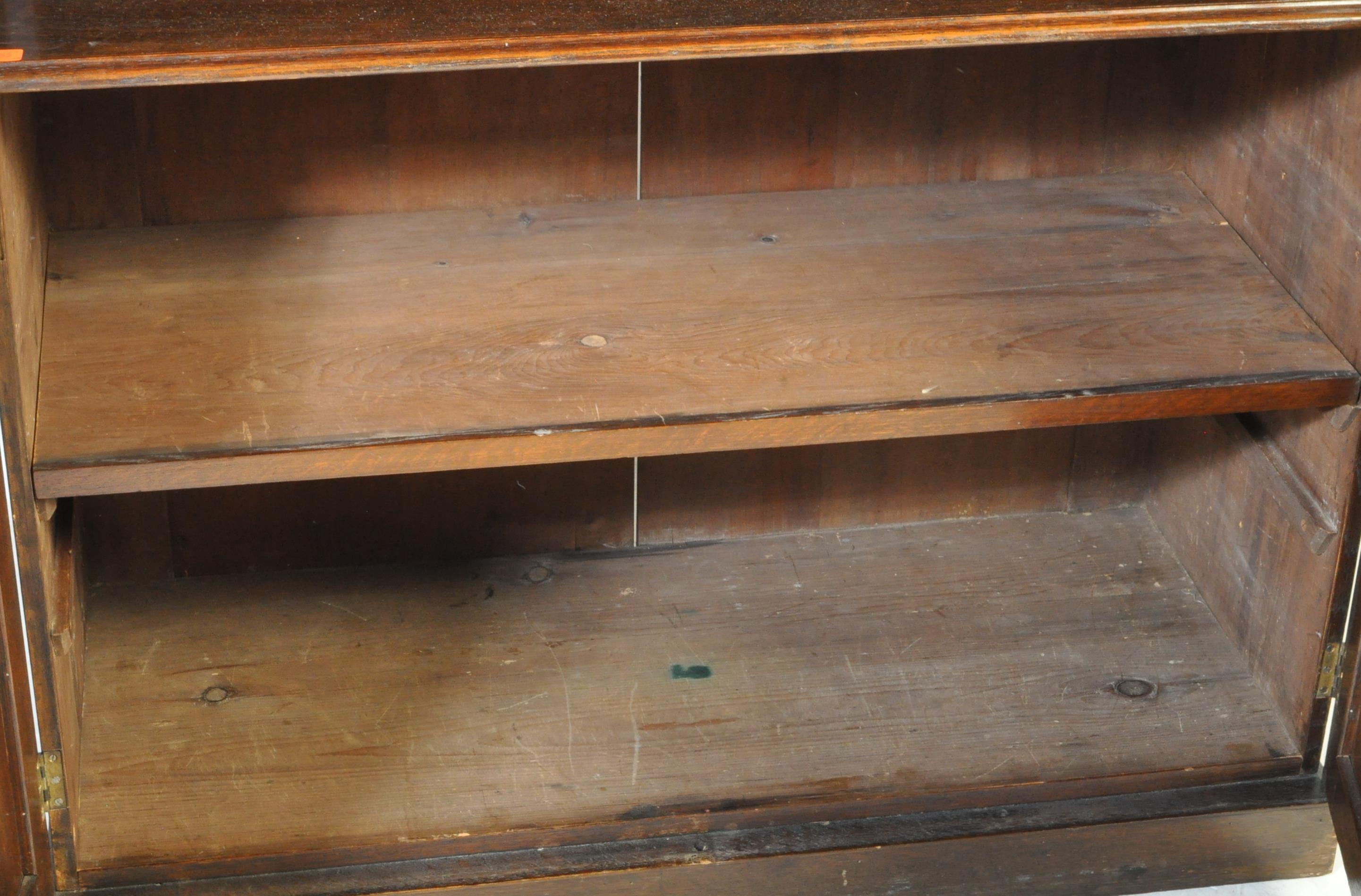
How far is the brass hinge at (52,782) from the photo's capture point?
1.51 metres

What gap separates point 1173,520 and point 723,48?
109 cm

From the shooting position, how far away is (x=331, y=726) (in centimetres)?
175

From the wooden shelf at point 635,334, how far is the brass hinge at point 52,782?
291mm

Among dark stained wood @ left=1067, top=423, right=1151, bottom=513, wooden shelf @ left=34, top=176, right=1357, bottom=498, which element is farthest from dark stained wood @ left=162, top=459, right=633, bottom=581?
dark stained wood @ left=1067, top=423, right=1151, bottom=513

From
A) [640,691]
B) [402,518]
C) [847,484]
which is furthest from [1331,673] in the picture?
[402,518]

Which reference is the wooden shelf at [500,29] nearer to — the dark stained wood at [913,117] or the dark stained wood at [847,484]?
the dark stained wood at [913,117]

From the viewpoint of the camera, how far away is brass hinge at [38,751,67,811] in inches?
59.5

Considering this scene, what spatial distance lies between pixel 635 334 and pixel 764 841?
1.85 feet

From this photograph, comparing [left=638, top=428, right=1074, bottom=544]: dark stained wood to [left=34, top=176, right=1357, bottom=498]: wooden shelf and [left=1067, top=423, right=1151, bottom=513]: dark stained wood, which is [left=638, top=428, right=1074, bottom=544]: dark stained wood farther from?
[left=34, top=176, right=1357, bottom=498]: wooden shelf

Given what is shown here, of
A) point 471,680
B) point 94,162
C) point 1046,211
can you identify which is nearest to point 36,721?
point 471,680

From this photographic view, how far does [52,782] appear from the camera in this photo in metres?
1.52

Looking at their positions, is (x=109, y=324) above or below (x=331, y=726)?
above

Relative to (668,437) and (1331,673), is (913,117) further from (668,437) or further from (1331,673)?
(1331,673)

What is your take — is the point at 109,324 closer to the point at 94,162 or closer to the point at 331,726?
the point at 94,162
